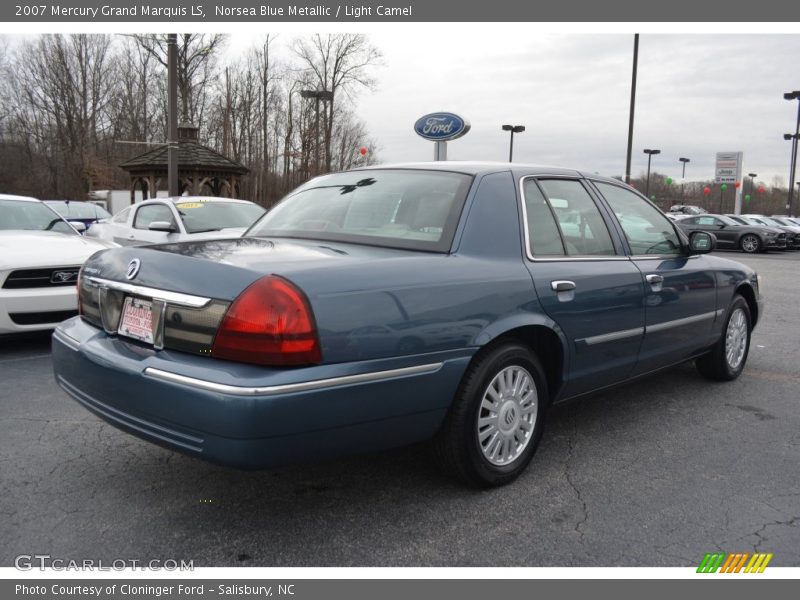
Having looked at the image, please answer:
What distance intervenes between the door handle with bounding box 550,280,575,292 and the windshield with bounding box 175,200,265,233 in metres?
6.30

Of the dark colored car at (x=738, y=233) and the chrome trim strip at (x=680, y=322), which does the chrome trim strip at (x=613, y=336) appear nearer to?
the chrome trim strip at (x=680, y=322)

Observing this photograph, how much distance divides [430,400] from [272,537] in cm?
84

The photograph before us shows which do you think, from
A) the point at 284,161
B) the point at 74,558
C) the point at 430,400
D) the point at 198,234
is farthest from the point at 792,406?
the point at 284,161

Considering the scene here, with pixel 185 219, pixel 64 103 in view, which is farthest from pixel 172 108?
pixel 64 103

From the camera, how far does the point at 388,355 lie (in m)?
2.70

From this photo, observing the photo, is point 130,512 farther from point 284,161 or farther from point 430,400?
point 284,161

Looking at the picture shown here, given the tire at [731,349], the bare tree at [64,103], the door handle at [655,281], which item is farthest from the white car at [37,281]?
the bare tree at [64,103]

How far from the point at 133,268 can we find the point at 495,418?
1.75m

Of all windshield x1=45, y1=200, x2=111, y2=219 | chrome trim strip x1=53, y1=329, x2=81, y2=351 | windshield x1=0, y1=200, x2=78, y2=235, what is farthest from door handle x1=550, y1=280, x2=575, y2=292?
windshield x1=45, y1=200, x2=111, y2=219

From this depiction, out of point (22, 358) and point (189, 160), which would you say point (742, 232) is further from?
point (22, 358)

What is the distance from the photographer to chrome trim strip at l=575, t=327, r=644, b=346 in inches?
146

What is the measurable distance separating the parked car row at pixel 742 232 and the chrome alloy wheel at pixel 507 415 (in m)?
24.0

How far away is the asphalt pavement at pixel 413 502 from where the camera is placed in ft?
8.86

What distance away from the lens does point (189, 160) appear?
20.9 meters
